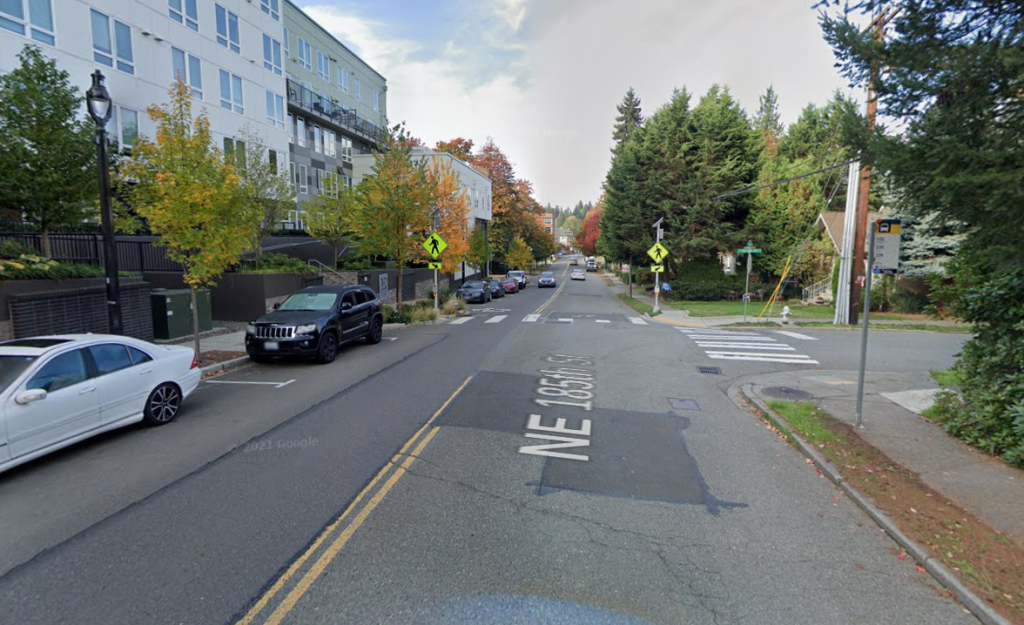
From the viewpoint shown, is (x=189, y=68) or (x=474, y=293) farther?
(x=474, y=293)

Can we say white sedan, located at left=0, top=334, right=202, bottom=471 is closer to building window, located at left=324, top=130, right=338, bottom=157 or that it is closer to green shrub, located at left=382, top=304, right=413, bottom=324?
green shrub, located at left=382, top=304, right=413, bottom=324

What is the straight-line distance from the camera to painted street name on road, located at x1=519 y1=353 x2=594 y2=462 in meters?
6.47

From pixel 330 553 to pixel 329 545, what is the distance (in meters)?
A: 0.12

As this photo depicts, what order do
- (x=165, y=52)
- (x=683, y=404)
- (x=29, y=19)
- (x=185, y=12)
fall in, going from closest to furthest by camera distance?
(x=683, y=404) → (x=29, y=19) → (x=165, y=52) → (x=185, y=12)

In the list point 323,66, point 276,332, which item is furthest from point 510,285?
point 276,332

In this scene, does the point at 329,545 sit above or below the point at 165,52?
below

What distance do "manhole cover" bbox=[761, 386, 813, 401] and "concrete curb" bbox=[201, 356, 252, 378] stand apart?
11298 mm

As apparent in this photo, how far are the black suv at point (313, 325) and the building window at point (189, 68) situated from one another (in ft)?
51.4

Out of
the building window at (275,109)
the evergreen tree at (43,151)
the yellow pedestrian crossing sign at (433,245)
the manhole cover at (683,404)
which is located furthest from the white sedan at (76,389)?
the building window at (275,109)

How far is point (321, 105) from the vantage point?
119 feet

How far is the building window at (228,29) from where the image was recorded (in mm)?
24844

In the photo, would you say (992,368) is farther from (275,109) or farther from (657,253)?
(275,109)

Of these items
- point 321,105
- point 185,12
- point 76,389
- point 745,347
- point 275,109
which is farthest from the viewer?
point 321,105

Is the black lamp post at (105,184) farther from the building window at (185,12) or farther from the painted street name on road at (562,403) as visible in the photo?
the building window at (185,12)
